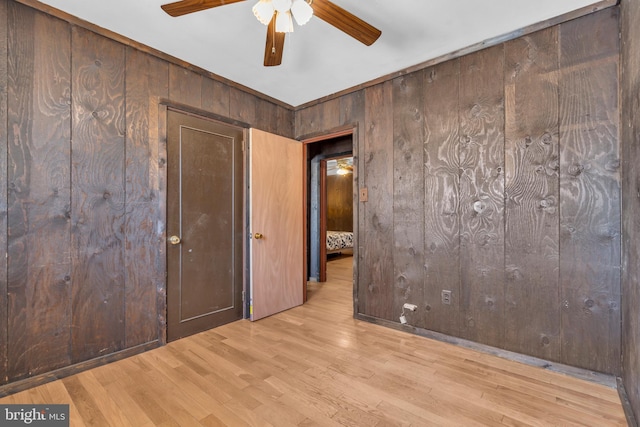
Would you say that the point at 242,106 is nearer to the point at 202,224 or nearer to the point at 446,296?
the point at 202,224

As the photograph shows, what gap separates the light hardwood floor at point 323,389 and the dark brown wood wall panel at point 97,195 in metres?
0.34

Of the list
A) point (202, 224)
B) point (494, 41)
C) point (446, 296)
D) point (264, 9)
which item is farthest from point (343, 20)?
point (446, 296)

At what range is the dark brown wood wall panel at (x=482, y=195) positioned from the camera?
2289 mm

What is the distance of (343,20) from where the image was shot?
1.67 meters

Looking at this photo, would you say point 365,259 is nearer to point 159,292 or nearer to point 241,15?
point 159,292

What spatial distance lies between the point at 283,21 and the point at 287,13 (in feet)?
0.16

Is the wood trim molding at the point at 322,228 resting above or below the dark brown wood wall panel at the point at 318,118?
below

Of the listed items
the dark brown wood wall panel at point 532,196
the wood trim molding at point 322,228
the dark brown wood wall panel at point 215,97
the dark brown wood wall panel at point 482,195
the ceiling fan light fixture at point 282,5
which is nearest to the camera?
the ceiling fan light fixture at point 282,5

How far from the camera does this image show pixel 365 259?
10.1ft

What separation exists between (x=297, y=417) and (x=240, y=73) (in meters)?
2.96

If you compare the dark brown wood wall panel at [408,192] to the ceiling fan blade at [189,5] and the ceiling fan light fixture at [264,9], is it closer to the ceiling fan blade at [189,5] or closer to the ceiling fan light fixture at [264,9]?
the ceiling fan light fixture at [264,9]

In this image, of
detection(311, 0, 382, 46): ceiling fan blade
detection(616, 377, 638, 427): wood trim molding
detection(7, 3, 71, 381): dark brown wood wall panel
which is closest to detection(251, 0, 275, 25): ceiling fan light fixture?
detection(311, 0, 382, 46): ceiling fan blade

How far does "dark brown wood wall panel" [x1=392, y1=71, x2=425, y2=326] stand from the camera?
2.70m

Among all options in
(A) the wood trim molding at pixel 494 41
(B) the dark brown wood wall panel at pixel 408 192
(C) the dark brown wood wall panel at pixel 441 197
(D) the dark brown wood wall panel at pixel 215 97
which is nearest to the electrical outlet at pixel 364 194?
(B) the dark brown wood wall panel at pixel 408 192
